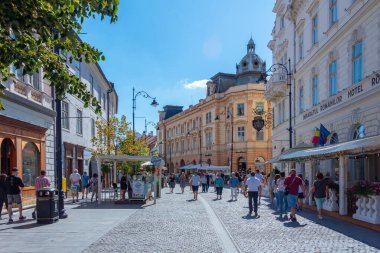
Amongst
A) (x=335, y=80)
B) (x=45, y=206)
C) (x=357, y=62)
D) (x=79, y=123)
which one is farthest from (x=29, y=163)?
(x=335, y=80)

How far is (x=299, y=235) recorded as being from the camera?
10.5 meters

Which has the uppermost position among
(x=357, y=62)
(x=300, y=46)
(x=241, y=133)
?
(x=300, y=46)

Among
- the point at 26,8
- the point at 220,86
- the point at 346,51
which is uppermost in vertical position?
the point at 220,86

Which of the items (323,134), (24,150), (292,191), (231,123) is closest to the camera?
(292,191)

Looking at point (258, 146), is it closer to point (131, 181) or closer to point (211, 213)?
point (131, 181)

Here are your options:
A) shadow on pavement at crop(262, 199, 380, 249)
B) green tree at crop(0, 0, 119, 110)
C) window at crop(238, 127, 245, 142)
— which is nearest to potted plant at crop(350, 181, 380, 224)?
shadow on pavement at crop(262, 199, 380, 249)

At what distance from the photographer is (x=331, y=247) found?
8.81 meters

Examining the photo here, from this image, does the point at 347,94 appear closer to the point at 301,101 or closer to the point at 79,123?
the point at 301,101

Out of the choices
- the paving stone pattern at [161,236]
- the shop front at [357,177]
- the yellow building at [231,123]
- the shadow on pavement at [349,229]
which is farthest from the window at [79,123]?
the yellow building at [231,123]

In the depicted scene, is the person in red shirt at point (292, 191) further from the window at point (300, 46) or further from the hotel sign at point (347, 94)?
the window at point (300, 46)

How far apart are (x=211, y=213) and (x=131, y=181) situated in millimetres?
6963

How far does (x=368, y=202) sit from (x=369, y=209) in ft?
0.70

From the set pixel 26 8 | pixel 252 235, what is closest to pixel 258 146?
pixel 252 235

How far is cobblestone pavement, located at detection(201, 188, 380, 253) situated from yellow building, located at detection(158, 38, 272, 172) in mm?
34163
